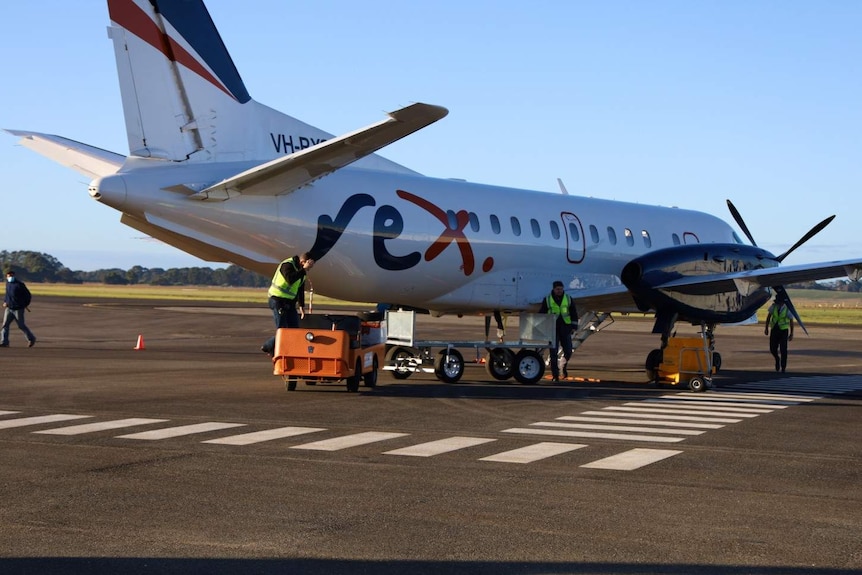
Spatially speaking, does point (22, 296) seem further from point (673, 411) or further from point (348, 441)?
point (348, 441)

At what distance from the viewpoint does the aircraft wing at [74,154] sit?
65.0ft

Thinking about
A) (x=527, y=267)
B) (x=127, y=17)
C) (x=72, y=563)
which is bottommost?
(x=72, y=563)

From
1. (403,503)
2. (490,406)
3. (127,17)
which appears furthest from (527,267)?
(403,503)

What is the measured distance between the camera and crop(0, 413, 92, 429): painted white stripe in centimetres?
1213

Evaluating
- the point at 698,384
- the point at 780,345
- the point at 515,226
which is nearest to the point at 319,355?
the point at 698,384

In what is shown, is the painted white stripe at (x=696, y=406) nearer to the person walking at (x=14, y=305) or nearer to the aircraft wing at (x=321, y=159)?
the aircraft wing at (x=321, y=159)

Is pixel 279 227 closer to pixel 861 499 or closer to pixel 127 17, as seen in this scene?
pixel 127 17

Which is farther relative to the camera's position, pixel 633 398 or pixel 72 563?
pixel 633 398

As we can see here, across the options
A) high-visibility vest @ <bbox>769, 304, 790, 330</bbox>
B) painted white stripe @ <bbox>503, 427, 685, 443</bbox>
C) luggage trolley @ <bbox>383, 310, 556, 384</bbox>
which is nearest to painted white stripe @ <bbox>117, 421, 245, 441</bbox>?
painted white stripe @ <bbox>503, 427, 685, 443</bbox>

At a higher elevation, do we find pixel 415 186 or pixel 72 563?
pixel 415 186

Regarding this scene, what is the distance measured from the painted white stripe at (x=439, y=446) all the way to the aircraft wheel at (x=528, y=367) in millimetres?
9001

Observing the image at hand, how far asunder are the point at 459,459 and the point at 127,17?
425 inches

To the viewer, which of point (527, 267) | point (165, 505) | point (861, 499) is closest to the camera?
point (165, 505)

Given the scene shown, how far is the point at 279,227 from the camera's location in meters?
18.8
